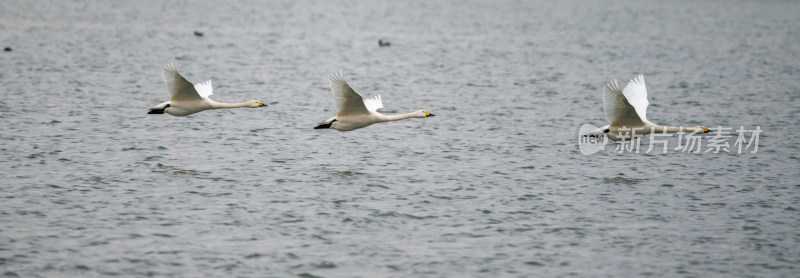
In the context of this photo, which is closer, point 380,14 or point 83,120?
point 83,120

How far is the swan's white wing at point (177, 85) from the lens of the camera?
2177 centimetres

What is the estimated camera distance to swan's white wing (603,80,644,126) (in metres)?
20.6

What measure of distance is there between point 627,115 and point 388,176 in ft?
17.8

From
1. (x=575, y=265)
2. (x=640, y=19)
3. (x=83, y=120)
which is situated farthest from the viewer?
(x=640, y=19)

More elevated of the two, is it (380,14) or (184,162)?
(380,14)

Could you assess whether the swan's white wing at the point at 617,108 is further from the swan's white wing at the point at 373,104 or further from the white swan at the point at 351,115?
the swan's white wing at the point at 373,104

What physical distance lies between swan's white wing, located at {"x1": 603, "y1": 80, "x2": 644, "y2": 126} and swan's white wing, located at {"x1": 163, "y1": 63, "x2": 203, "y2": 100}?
356 inches

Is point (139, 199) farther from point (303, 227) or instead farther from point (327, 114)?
point (327, 114)

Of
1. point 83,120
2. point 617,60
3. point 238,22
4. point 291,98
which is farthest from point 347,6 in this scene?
point 83,120

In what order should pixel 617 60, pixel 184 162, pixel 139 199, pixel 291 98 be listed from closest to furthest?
pixel 139 199 < pixel 184 162 < pixel 291 98 < pixel 617 60

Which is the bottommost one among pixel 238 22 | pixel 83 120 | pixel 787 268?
pixel 787 268

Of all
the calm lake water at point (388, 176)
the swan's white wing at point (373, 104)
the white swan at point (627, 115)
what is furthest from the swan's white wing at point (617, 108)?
the swan's white wing at point (373, 104)

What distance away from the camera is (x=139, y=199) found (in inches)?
776

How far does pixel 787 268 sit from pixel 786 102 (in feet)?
69.2
